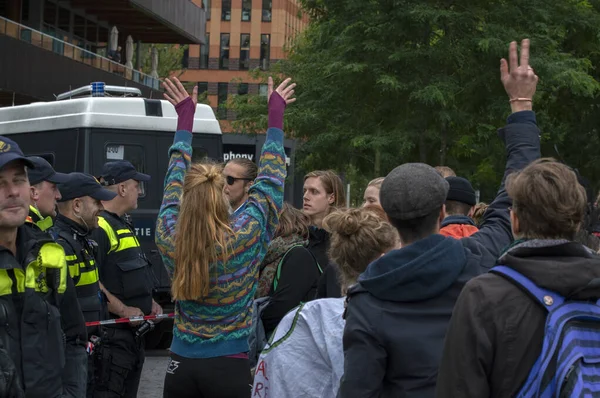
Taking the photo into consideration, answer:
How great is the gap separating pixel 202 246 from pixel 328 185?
2054 millimetres

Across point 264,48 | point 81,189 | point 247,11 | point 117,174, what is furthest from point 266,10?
point 81,189

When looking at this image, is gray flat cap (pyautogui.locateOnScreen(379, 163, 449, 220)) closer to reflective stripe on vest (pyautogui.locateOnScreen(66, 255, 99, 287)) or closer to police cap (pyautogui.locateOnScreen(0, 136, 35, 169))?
police cap (pyautogui.locateOnScreen(0, 136, 35, 169))

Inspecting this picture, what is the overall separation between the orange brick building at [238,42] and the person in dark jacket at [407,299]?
90157 millimetres

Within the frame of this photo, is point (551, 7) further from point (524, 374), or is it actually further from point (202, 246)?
point (524, 374)

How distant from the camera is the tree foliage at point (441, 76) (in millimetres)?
25312

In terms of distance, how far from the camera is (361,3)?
2638 centimetres

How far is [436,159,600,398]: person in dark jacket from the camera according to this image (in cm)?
327

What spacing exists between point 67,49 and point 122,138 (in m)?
18.9

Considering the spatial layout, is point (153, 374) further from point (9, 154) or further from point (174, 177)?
point (9, 154)

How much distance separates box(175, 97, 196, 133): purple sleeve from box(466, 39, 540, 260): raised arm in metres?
1.83

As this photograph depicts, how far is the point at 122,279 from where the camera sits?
311 inches

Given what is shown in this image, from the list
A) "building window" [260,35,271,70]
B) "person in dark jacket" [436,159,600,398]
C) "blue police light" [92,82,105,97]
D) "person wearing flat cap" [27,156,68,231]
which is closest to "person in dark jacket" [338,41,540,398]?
"person in dark jacket" [436,159,600,398]

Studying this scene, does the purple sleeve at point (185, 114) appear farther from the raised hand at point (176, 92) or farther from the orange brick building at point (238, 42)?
the orange brick building at point (238, 42)

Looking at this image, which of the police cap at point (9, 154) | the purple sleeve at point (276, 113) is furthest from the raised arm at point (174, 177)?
the police cap at point (9, 154)
